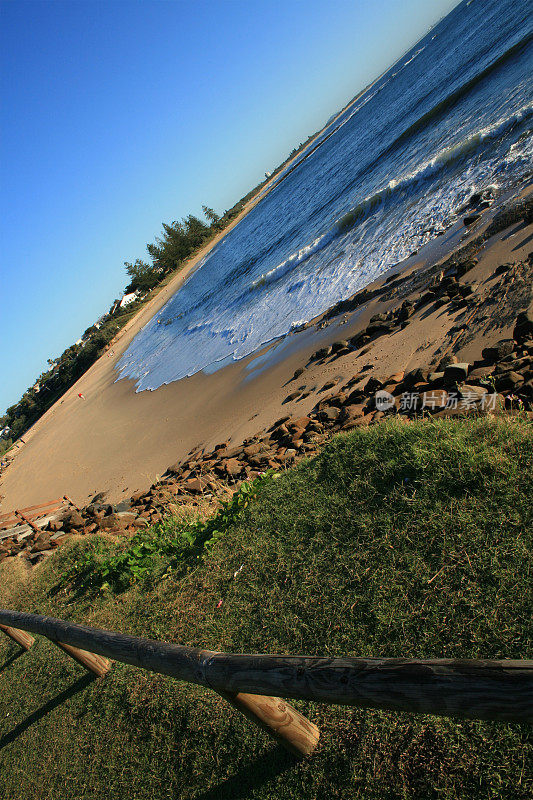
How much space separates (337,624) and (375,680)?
5.55 ft

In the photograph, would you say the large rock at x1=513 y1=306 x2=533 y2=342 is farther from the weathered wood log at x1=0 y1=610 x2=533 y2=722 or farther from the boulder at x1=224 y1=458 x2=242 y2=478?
the weathered wood log at x1=0 y1=610 x2=533 y2=722

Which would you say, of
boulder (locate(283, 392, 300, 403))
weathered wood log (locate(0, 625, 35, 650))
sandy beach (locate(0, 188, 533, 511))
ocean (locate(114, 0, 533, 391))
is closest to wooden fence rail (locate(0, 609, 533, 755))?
weathered wood log (locate(0, 625, 35, 650))

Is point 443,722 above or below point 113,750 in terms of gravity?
below

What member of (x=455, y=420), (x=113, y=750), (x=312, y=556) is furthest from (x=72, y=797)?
(x=455, y=420)

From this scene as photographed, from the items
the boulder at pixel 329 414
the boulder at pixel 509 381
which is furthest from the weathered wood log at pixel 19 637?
the boulder at pixel 509 381

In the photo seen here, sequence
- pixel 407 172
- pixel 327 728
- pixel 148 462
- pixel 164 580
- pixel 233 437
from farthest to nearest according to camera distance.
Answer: pixel 407 172 → pixel 148 462 → pixel 233 437 → pixel 164 580 → pixel 327 728

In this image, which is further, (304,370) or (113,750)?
(304,370)

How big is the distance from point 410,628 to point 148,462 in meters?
11.5

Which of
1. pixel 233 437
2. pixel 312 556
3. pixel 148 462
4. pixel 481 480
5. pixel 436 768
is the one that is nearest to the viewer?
pixel 436 768

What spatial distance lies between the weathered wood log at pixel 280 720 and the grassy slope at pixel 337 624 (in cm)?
13

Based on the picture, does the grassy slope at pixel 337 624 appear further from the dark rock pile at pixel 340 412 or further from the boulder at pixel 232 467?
the boulder at pixel 232 467

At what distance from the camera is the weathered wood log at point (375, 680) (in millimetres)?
1729

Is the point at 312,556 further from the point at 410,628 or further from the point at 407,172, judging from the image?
the point at 407,172

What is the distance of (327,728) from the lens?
124 inches
